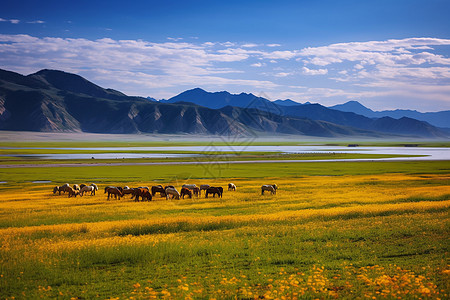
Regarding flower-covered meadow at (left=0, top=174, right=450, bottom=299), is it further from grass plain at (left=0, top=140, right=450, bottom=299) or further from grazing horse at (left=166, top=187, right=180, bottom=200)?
grazing horse at (left=166, top=187, right=180, bottom=200)

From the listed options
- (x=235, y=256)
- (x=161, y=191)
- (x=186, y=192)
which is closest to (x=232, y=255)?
(x=235, y=256)

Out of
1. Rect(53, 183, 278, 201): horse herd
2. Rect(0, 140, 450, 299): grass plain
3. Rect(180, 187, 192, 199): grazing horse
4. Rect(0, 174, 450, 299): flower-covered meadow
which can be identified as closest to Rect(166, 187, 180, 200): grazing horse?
Rect(53, 183, 278, 201): horse herd

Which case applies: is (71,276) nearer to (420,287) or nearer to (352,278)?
(352,278)

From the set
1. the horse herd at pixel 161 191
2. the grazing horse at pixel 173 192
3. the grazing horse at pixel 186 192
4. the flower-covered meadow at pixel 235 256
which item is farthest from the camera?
the grazing horse at pixel 186 192

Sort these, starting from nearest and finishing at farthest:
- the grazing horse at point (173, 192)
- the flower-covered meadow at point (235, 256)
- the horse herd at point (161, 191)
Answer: the flower-covered meadow at point (235, 256)
the horse herd at point (161, 191)
the grazing horse at point (173, 192)

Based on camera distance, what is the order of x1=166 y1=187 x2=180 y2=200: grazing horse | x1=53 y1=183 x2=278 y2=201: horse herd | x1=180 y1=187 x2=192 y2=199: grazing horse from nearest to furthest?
1. x1=53 y1=183 x2=278 y2=201: horse herd
2. x1=166 y1=187 x2=180 y2=200: grazing horse
3. x1=180 y1=187 x2=192 y2=199: grazing horse

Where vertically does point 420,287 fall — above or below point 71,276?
above

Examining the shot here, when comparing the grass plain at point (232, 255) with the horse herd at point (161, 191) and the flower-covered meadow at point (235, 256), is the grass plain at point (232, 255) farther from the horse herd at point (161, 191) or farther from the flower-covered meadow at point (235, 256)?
the horse herd at point (161, 191)

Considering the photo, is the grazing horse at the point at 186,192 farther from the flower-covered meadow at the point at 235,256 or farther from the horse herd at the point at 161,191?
the flower-covered meadow at the point at 235,256

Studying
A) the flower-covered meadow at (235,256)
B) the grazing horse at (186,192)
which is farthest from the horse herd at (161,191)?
the flower-covered meadow at (235,256)

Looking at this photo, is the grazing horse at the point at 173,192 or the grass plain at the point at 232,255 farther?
the grazing horse at the point at 173,192

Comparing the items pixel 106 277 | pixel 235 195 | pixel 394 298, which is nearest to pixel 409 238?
pixel 394 298

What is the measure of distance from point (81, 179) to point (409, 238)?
4779 cm

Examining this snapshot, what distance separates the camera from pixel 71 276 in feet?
40.9
